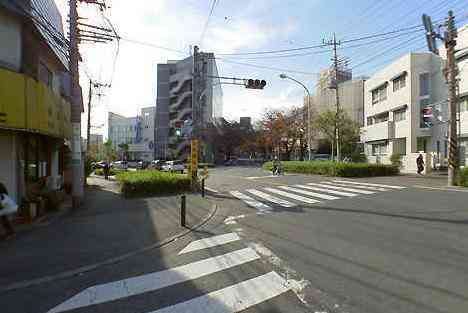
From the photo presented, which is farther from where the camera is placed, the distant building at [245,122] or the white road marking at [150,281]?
the distant building at [245,122]

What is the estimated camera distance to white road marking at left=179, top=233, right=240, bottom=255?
24.9ft

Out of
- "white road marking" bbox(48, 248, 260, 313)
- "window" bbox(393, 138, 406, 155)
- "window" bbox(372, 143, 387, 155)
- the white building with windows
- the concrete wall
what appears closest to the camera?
"white road marking" bbox(48, 248, 260, 313)

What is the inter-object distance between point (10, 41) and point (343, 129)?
121ft

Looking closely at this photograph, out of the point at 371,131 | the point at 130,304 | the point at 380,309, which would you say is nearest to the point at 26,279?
the point at 130,304

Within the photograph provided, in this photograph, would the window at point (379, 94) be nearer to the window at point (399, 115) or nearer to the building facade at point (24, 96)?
the window at point (399, 115)

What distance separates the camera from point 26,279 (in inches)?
227

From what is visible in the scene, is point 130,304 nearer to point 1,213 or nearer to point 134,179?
point 1,213

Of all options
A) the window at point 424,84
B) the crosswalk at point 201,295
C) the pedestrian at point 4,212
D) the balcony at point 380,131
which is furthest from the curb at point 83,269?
the balcony at point 380,131

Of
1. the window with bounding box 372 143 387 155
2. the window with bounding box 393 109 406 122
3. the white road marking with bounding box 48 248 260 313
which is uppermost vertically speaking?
the window with bounding box 393 109 406 122

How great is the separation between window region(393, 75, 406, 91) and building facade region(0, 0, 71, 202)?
31.0 m

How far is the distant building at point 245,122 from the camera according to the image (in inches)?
3152

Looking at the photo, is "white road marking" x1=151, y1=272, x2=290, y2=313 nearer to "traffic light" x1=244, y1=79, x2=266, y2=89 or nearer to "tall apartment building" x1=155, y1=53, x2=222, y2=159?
"traffic light" x1=244, y1=79, x2=266, y2=89

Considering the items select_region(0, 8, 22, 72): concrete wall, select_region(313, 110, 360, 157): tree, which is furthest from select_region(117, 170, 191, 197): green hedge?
select_region(313, 110, 360, 157): tree

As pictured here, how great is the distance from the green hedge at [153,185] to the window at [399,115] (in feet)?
84.9
